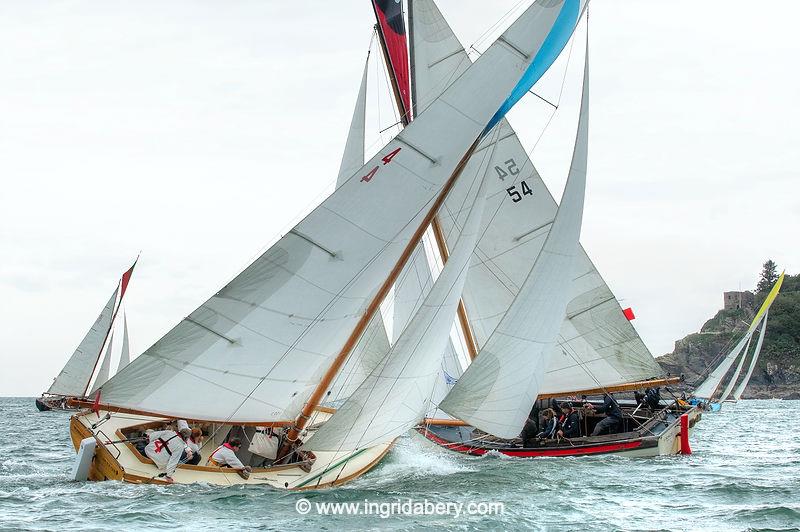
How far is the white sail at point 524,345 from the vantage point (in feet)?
62.1

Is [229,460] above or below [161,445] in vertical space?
below

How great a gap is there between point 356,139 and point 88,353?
23795 mm

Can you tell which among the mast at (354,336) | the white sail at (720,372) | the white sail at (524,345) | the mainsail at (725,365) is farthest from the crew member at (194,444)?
A: the white sail at (720,372)

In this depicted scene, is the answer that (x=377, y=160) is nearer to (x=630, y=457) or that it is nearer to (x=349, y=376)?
(x=349, y=376)

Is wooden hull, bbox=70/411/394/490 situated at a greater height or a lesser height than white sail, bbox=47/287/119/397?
lesser

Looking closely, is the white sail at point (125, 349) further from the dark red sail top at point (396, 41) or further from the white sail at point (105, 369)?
the dark red sail top at point (396, 41)

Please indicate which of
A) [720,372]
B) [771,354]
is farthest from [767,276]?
[720,372]

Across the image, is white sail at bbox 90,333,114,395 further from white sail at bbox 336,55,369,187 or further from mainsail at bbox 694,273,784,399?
mainsail at bbox 694,273,784,399

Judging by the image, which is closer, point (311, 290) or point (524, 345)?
point (311, 290)

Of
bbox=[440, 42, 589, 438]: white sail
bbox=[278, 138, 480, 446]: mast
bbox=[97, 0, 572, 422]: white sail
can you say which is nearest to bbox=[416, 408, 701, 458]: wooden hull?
bbox=[440, 42, 589, 438]: white sail

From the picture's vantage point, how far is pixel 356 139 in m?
24.7

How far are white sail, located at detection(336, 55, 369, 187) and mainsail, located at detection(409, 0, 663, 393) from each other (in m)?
1.43

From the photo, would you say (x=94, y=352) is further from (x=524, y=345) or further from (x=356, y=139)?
(x=524, y=345)

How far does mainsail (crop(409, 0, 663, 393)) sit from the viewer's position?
24.3 metres
